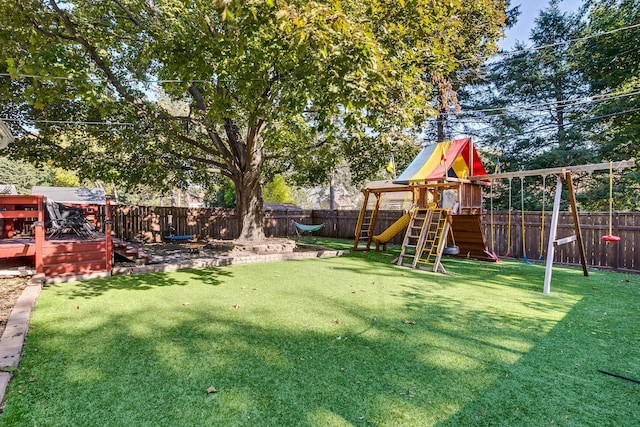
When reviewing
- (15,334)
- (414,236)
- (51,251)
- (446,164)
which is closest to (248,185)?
(414,236)

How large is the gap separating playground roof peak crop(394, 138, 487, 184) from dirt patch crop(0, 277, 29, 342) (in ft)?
24.1

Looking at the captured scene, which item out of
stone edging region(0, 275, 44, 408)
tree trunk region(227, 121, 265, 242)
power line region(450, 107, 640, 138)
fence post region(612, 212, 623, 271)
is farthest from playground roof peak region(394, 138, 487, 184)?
power line region(450, 107, 640, 138)

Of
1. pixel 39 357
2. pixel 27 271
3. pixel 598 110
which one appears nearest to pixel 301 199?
pixel 598 110

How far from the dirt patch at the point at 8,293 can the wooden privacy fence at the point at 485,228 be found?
21.4 feet

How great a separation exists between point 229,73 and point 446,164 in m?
5.13

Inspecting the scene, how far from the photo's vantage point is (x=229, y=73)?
6160mm

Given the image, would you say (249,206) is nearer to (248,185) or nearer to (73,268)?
(248,185)

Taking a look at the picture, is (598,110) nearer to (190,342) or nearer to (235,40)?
(235,40)

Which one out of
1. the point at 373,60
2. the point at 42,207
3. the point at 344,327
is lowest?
the point at 344,327

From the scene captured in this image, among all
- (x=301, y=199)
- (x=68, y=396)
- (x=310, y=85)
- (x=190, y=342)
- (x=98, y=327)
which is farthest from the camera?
(x=301, y=199)

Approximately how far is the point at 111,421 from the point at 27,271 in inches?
206

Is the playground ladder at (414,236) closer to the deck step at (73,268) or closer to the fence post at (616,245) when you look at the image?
the fence post at (616,245)

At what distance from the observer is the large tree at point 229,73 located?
414 centimetres

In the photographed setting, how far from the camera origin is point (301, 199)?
43938 mm
